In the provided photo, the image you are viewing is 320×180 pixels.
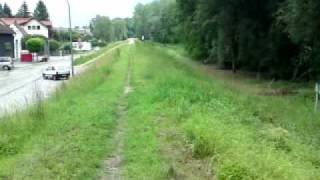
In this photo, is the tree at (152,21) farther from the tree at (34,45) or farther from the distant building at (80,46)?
the tree at (34,45)

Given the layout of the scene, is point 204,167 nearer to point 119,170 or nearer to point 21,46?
point 119,170

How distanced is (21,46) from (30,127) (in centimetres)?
10000

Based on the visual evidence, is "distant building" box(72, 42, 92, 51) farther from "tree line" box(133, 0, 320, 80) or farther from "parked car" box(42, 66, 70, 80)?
"parked car" box(42, 66, 70, 80)

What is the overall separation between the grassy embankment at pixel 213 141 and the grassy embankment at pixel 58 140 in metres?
0.75

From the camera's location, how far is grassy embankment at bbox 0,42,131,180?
10.8m

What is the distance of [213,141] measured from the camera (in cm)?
1189

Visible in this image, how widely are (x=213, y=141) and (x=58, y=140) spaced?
3917 mm

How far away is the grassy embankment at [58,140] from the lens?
1075cm

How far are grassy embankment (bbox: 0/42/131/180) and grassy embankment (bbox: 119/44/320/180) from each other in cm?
75

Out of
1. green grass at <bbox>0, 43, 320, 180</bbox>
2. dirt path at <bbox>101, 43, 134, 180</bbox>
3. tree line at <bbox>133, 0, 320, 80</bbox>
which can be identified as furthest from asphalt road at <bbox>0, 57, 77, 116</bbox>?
tree line at <bbox>133, 0, 320, 80</bbox>

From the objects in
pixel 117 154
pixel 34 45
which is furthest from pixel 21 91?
pixel 34 45

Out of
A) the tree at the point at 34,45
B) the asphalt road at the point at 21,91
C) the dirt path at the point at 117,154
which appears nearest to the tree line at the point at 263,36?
the asphalt road at the point at 21,91

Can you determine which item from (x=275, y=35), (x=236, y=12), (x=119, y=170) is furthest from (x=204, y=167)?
(x=236, y=12)

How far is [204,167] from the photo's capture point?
10.8 m
